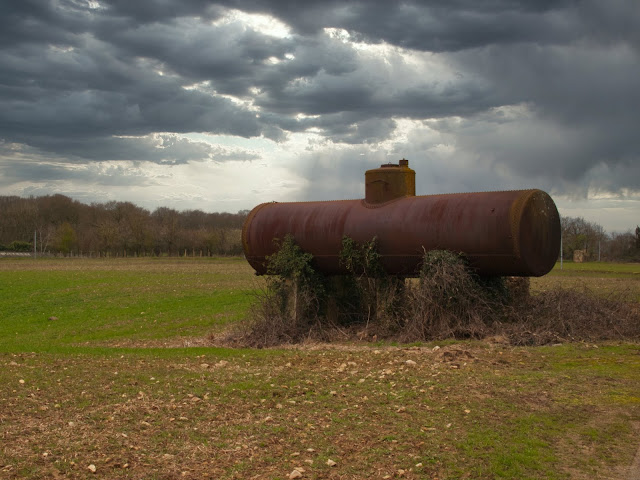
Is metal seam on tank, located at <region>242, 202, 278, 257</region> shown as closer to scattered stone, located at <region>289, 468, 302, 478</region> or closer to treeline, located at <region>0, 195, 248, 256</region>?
scattered stone, located at <region>289, 468, 302, 478</region>

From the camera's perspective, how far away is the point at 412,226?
14539mm

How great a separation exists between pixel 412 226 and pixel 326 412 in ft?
24.2

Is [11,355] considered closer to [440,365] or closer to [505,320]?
[440,365]

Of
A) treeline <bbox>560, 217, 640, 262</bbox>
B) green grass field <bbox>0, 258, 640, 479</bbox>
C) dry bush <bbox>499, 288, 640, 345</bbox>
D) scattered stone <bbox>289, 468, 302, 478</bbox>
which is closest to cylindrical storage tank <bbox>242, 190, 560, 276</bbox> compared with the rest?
dry bush <bbox>499, 288, 640, 345</bbox>

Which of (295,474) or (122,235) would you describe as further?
(122,235)

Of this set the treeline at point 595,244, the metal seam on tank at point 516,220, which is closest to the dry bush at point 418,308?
the metal seam on tank at point 516,220

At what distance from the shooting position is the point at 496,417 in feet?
25.0

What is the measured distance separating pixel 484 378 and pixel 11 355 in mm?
10237

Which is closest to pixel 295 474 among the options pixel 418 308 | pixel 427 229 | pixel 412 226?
pixel 418 308

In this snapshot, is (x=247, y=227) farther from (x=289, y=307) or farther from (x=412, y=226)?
(x=412, y=226)

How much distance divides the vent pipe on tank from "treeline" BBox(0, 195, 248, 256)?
77331 millimetres

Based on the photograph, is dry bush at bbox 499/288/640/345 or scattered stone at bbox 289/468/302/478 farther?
dry bush at bbox 499/288/640/345

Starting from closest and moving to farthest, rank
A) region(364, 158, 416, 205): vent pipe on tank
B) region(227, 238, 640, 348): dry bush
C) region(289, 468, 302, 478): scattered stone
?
region(289, 468, 302, 478): scattered stone → region(227, 238, 640, 348): dry bush → region(364, 158, 416, 205): vent pipe on tank

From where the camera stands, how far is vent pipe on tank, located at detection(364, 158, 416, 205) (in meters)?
15.7
